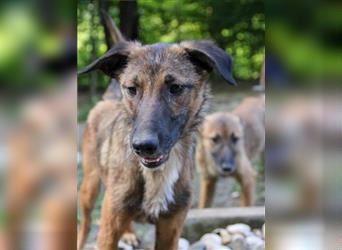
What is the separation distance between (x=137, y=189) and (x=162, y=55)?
79 centimetres

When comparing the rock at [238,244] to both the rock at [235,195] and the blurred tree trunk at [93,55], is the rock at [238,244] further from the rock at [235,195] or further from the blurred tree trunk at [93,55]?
the blurred tree trunk at [93,55]

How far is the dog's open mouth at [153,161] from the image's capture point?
2.96 metres

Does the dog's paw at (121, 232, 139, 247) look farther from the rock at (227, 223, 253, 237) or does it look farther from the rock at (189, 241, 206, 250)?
Answer: the rock at (227, 223, 253, 237)

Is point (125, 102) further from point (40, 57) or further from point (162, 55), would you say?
point (40, 57)

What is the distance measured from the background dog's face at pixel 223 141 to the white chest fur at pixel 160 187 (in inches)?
106

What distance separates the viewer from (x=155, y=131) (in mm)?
2826

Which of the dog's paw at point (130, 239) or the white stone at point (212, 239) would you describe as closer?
the white stone at point (212, 239)

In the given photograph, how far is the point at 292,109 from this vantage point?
1513 mm

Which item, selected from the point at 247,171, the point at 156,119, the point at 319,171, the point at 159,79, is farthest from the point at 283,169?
the point at 247,171

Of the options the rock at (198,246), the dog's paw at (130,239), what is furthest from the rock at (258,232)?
the dog's paw at (130,239)

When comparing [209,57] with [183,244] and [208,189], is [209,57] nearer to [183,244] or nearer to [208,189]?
[183,244]

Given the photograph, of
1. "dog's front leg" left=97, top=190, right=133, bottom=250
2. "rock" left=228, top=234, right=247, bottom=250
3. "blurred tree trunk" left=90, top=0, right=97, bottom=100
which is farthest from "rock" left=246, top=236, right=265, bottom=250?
"blurred tree trunk" left=90, top=0, right=97, bottom=100

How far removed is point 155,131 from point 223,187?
463 cm

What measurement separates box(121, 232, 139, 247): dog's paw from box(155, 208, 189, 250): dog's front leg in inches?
47.0
